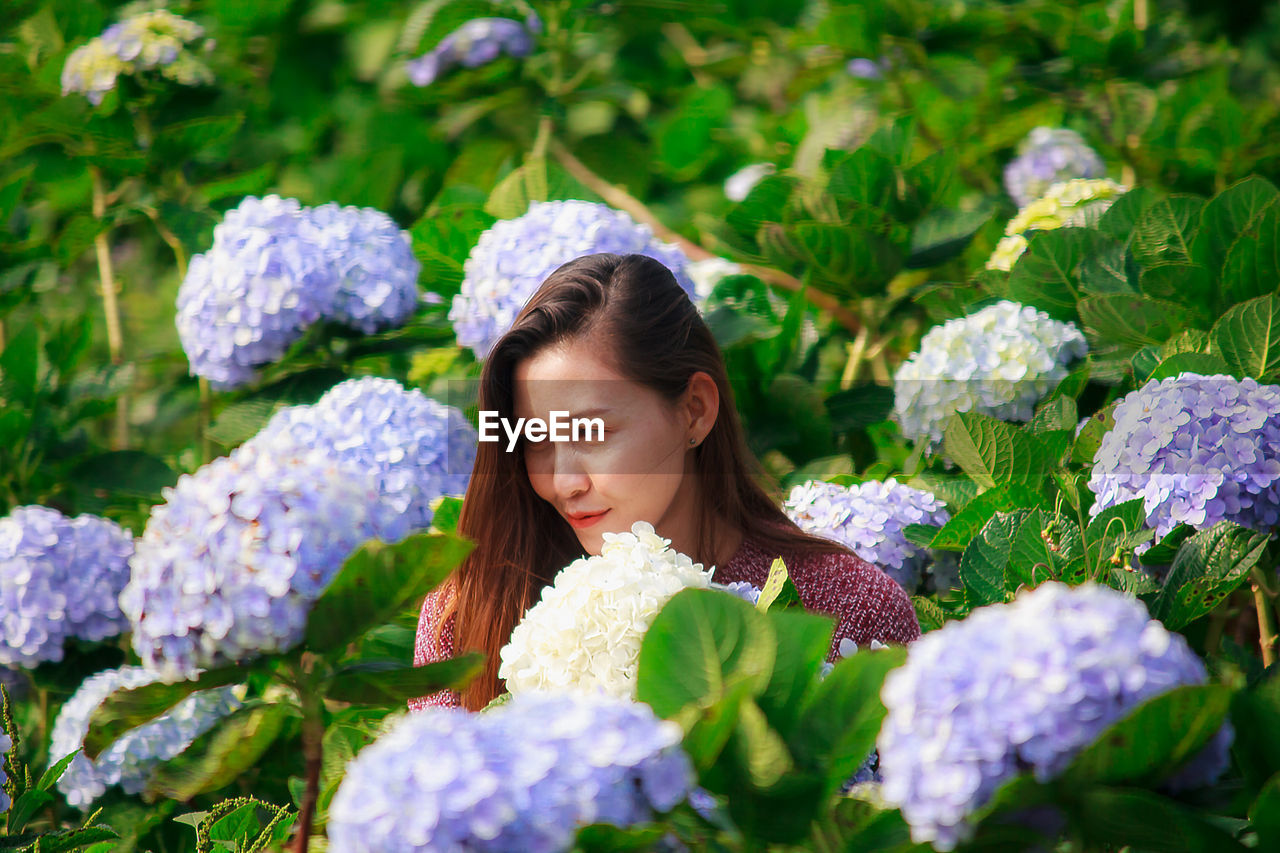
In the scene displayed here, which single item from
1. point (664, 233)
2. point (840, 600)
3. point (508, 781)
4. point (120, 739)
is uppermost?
point (508, 781)

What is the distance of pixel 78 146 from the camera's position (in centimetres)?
229

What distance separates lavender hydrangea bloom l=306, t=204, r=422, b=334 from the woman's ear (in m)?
0.62

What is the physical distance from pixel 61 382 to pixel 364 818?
169 centimetres

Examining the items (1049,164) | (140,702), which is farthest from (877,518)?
(1049,164)

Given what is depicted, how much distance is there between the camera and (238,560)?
766mm

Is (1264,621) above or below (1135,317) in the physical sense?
below

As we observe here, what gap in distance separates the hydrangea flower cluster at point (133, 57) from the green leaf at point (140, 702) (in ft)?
5.50

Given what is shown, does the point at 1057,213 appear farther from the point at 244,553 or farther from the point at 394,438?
the point at 244,553

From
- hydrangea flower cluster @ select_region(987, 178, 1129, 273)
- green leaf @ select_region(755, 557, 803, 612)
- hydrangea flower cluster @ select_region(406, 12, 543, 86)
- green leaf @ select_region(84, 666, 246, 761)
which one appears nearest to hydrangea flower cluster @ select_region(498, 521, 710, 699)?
green leaf @ select_region(755, 557, 803, 612)

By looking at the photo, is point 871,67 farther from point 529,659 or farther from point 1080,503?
point 529,659

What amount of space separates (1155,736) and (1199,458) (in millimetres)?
621

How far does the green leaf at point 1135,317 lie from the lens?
1.56 metres

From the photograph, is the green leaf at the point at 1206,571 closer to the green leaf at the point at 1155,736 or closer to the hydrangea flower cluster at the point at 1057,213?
the green leaf at the point at 1155,736

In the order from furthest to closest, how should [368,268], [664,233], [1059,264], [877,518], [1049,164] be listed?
[664,233] → [1049,164] → [368,268] → [1059,264] → [877,518]
